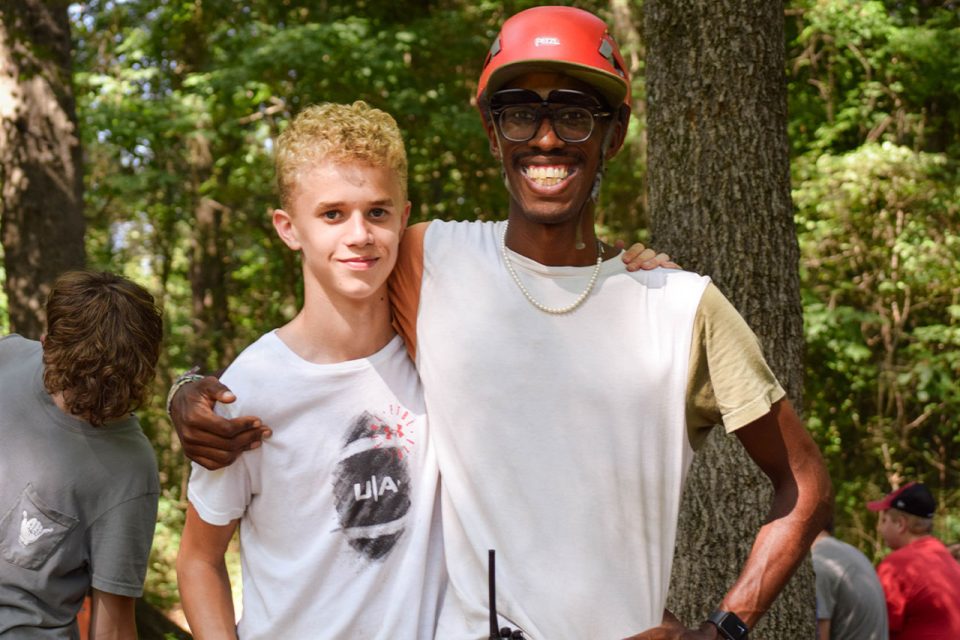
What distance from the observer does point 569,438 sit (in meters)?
2.44

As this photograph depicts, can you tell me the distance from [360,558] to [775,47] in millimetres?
2931

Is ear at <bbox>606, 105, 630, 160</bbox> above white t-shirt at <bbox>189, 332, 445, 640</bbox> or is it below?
above

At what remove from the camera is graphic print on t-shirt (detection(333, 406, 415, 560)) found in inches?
101

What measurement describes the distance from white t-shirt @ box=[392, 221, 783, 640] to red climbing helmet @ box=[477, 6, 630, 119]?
1.38 feet

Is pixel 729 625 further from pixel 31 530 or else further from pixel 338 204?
pixel 31 530

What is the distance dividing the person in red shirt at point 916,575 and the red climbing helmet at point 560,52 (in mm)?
4934

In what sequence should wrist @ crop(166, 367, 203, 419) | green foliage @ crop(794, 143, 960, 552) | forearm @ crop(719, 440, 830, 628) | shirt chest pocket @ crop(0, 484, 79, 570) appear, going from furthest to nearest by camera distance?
green foliage @ crop(794, 143, 960, 552)
shirt chest pocket @ crop(0, 484, 79, 570)
wrist @ crop(166, 367, 203, 419)
forearm @ crop(719, 440, 830, 628)

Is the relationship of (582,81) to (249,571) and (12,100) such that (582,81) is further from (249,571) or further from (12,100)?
(12,100)

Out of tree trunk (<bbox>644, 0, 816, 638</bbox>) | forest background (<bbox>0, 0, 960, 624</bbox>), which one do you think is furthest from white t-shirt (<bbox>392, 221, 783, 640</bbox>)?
forest background (<bbox>0, 0, 960, 624</bbox>)

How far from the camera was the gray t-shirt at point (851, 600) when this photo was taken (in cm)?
626

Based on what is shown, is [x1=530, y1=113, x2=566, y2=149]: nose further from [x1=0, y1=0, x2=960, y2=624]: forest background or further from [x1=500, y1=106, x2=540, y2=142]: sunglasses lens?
→ [x1=0, y1=0, x2=960, y2=624]: forest background

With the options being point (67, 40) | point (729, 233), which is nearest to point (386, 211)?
point (729, 233)

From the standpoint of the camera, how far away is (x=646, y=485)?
96.8 inches

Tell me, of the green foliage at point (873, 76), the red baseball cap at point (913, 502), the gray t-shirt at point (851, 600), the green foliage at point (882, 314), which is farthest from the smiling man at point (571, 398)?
the green foliage at point (873, 76)
